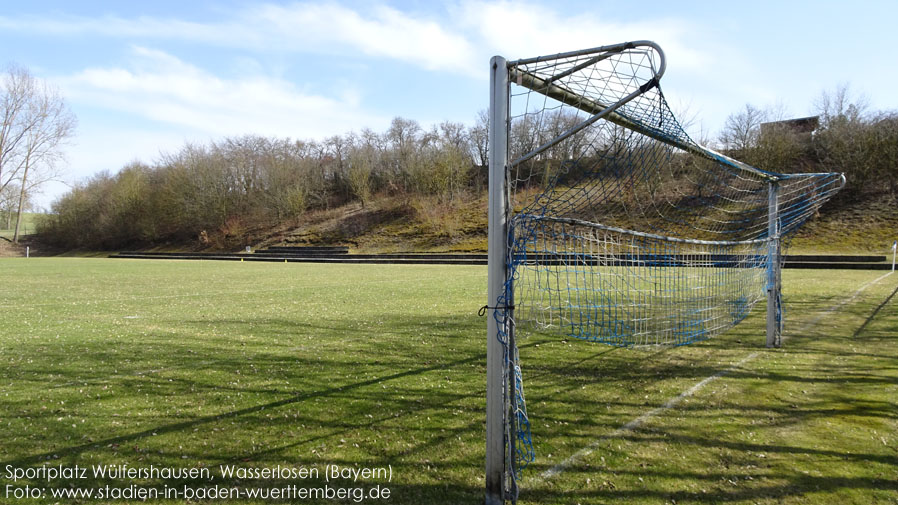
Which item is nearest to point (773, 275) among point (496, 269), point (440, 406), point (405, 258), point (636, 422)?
point (636, 422)

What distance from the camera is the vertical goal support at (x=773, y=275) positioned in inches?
271

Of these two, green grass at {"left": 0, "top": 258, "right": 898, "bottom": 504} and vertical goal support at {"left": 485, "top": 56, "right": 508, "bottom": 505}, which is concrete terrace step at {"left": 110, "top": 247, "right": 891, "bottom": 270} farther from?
vertical goal support at {"left": 485, "top": 56, "right": 508, "bottom": 505}

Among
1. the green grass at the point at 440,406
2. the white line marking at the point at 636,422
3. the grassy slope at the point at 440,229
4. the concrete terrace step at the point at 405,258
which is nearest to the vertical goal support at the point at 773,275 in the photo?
the green grass at the point at 440,406

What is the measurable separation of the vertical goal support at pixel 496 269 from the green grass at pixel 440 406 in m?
0.25

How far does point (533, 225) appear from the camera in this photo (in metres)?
3.13

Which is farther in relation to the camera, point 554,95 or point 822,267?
point 822,267

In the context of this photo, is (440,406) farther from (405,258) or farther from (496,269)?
(405,258)

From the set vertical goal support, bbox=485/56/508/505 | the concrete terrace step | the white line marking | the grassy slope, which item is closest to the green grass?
the white line marking

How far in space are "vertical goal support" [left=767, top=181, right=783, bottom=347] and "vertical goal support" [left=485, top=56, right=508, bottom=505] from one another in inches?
222

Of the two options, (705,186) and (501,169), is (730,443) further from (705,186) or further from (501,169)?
(705,186)

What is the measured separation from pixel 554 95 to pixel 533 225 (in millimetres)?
983

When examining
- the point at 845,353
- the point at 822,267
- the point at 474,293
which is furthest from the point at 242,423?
the point at 822,267

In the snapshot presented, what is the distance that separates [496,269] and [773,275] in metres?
5.98

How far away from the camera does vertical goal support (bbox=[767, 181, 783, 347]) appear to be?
688 cm
